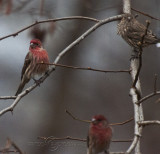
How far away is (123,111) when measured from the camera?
47.5ft

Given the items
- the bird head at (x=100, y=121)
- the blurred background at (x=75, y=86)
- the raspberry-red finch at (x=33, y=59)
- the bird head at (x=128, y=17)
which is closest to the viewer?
the bird head at (x=100, y=121)

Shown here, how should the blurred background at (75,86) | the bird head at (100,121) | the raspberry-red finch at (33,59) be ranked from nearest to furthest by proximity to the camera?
the bird head at (100,121) < the raspberry-red finch at (33,59) < the blurred background at (75,86)

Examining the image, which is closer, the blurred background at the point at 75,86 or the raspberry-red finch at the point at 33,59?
the raspberry-red finch at the point at 33,59

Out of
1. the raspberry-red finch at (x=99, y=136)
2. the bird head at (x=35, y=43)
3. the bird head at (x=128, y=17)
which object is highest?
the bird head at (x=128, y=17)

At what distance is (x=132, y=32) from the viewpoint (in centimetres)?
859

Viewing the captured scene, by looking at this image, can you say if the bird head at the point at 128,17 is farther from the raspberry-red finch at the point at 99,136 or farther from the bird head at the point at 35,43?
the raspberry-red finch at the point at 99,136

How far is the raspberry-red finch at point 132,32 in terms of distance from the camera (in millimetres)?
8055

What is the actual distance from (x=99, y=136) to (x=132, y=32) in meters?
3.84

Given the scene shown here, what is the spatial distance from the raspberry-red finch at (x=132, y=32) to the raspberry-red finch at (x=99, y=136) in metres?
3.17

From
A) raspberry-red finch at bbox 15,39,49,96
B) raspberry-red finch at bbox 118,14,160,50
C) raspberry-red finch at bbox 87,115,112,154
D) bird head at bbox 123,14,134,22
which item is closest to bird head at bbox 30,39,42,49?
raspberry-red finch at bbox 15,39,49,96

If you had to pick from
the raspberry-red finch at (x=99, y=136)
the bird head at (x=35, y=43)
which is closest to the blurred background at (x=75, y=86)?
the bird head at (x=35, y=43)

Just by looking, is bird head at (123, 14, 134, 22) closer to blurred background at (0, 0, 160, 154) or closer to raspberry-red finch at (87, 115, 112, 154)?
raspberry-red finch at (87, 115, 112, 154)

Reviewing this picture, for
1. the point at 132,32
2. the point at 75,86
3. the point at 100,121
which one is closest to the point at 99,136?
A: the point at 100,121

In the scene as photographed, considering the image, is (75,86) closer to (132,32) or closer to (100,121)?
(132,32)
